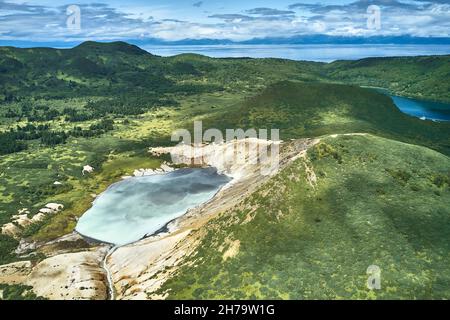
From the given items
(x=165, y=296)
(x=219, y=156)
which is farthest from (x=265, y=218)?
(x=219, y=156)

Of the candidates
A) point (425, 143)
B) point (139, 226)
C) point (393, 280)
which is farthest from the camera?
point (425, 143)

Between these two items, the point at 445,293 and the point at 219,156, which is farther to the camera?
the point at 219,156

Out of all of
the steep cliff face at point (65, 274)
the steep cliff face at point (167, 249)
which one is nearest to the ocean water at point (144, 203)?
the steep cliff face at point (167, 249)

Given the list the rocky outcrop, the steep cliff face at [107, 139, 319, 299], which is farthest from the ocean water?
the rocky outcrop

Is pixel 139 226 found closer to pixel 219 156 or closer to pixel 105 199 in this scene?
pixel 105 199

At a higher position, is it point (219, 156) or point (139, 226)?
point (219, 156)

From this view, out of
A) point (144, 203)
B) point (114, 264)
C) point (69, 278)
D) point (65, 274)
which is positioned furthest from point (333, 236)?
point (144, 203)
